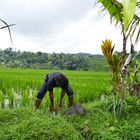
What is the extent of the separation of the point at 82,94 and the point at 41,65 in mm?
21505

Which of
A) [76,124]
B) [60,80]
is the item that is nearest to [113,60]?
[60,80]

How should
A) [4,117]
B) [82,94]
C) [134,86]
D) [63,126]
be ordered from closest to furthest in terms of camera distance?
[63,126], [4,117], [134,86], [82,94]

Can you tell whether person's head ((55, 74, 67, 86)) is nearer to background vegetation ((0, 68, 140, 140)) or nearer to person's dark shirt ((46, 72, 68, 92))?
person's dark shirt ((46, 72, 68, 92))

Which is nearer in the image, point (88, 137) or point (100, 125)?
point (88, 137)

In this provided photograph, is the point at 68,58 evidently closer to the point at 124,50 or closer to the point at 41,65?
the point at 41,65

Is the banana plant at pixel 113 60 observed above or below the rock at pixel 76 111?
above

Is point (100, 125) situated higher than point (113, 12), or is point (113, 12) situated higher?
point (113, 12)

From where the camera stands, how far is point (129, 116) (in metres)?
5.61

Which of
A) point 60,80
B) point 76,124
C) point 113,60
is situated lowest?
point 76,124

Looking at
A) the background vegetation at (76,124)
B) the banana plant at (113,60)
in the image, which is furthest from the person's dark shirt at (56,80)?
the banana plant at (113,60)

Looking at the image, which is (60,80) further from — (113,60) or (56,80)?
(113,60)

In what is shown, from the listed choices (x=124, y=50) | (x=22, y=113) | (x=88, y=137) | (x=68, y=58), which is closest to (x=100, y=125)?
(x=88, y=137)

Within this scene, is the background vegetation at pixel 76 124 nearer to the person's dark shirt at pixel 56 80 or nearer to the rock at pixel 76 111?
the rock at pixel 76 111

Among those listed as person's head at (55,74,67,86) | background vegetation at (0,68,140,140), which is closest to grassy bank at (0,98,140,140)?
background vegetation at (0,68,140,140)
